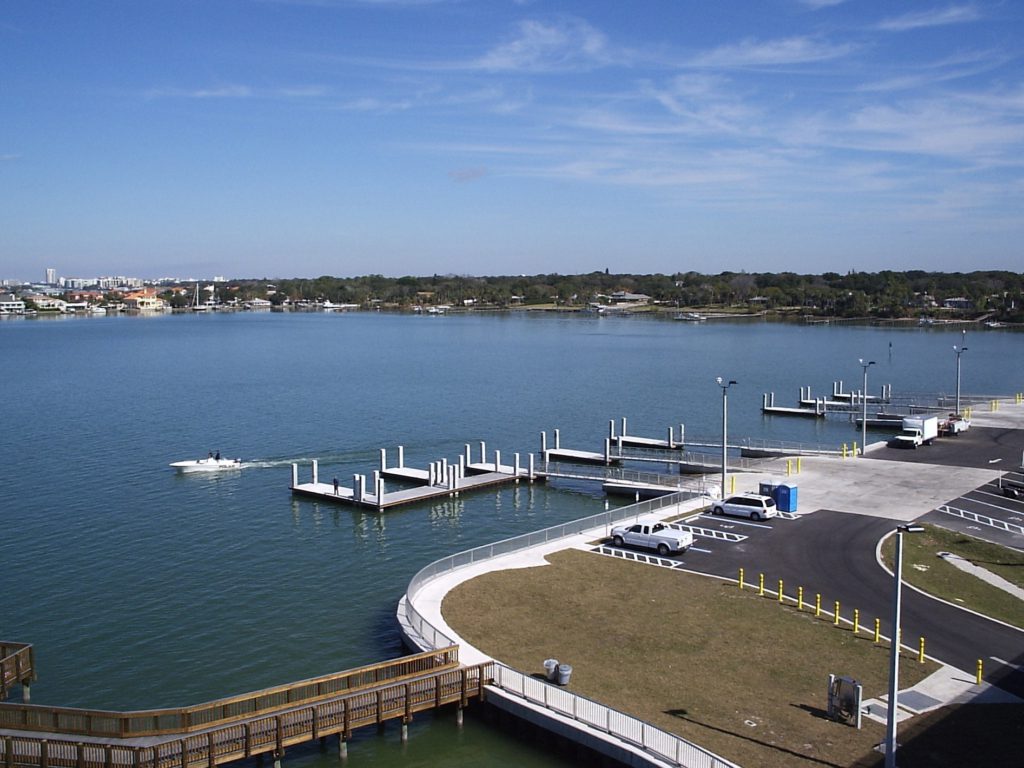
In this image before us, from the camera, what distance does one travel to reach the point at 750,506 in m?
43.0

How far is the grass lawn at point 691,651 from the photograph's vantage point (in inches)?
870

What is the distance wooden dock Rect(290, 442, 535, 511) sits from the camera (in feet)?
175

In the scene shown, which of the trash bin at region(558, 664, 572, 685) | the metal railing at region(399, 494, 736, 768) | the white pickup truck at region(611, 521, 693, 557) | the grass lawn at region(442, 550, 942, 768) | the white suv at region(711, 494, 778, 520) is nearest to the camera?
the metal railing at region(399, 494, 736, 768)

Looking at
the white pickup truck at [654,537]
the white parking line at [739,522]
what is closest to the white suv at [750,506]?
the white parking line at [739,522]

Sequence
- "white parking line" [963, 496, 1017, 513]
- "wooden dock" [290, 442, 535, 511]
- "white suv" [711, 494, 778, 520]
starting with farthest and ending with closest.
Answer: "wooden dock" [290, 442, 535, 511] → "white parking line" [963, 496, 1017, 513] → "white suv" [711, 494, 778, 520]

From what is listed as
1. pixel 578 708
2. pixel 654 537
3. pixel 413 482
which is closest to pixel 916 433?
pixel 654 537

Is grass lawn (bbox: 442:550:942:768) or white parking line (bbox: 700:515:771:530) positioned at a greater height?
white parking line (bbox: 700:515:771:530)

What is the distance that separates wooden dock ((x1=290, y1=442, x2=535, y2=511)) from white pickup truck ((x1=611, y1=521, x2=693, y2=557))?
18.4m

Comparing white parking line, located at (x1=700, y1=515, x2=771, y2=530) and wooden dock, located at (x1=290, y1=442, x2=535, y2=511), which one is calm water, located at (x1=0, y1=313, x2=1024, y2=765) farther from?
white parking line, located at (x1=700, y1=515, x2=771, y2=530)

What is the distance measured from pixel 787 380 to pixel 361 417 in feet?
214

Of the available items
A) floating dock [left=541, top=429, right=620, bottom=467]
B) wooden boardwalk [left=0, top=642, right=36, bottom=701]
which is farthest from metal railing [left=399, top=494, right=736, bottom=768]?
floating dock [left=541, top=429, right=620, bottom=467]

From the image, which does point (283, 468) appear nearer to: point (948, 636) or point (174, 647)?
point (174, 647)

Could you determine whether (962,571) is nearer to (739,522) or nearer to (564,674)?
(739,522)

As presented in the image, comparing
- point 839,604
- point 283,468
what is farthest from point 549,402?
point 839,604
